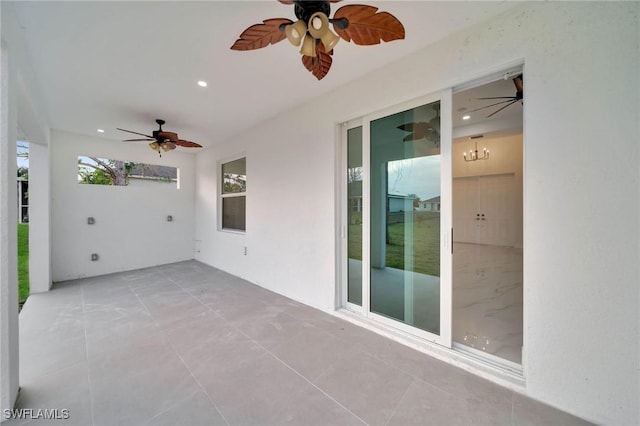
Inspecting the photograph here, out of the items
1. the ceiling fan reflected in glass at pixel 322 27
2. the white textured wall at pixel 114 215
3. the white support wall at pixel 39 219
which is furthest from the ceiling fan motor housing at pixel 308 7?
the white textured wall at pixel 114 215

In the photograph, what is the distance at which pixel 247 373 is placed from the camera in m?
1.89

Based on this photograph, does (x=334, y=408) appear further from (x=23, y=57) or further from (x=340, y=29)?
(x=23, y=57)

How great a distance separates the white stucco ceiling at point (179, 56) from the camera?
1765 mm

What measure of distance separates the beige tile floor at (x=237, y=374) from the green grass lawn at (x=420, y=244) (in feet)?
2.59

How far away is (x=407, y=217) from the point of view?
2.43 m

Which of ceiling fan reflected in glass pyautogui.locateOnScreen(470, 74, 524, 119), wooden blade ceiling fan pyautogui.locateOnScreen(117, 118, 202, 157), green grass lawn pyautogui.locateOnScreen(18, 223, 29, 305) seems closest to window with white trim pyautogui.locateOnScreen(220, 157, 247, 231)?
wooden blade ceiling fan pyautogui.locateOnScreen(117, 118, 202, 157)

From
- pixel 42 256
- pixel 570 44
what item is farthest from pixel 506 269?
pixel 42 256

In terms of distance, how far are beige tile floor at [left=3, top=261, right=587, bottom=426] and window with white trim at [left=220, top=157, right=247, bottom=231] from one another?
2180 millimetres

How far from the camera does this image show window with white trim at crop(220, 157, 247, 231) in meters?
4.80

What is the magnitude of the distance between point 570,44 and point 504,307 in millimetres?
2805

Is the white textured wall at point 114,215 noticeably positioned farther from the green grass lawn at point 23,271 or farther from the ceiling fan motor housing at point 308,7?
the ceiling fan motor housing at point 308,7

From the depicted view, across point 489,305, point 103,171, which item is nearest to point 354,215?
point 489,305

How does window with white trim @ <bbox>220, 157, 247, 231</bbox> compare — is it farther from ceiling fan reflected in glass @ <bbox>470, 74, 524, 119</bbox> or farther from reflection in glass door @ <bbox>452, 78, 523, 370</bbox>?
ceiling fan reflected in glass @ <bbox>470, 74, 524, 119</bbox>

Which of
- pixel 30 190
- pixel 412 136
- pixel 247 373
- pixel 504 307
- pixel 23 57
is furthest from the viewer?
pixel 30 190
